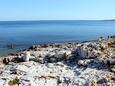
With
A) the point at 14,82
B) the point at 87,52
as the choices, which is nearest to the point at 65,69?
the point at 87,52

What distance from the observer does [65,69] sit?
882 inches

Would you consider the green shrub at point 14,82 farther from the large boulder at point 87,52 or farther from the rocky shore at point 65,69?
the large boulder at point 87,52

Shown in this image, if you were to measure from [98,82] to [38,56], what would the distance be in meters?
8.74

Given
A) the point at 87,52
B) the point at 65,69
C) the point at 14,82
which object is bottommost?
the point at 14,82

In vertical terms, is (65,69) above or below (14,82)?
above

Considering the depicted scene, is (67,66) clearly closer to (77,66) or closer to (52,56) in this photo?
(77,66)

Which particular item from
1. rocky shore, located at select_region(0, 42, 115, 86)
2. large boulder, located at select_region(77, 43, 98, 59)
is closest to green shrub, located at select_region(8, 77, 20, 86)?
rocky shore, located at select_region(0, 42, 115, 86)

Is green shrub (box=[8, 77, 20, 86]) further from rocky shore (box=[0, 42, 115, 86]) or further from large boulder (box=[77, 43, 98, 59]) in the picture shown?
large boulder (box=[77, 43, 98, 59])

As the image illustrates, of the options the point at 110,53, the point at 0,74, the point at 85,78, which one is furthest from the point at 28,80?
the point at 110,53

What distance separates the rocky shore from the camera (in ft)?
64.5

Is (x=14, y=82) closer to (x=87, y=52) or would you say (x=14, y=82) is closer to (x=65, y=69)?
(x=65, y=69)

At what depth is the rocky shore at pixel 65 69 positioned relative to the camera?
19.7 meters

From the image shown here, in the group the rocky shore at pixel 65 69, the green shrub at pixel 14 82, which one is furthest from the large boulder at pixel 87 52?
the green shrub at pixel 14 82

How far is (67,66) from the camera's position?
23.2 m
